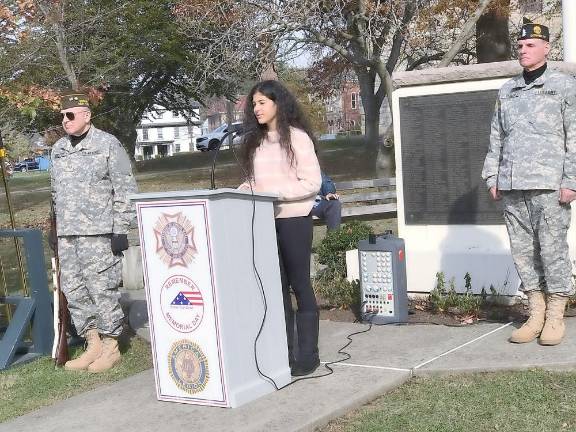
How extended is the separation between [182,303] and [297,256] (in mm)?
806

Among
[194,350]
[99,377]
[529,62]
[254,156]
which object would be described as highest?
[529,62]

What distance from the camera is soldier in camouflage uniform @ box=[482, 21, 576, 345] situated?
5.19 m

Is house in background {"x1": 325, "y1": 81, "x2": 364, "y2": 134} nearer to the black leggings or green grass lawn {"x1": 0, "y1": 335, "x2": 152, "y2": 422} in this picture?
green grass lawn {"x1": 0, "y1": 335, "x2": 152, "y2": 422}

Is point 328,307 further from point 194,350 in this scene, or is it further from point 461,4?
point 461,4

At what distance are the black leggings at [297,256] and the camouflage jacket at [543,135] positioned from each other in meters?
1.39

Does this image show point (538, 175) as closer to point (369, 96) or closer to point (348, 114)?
point (369, 96)

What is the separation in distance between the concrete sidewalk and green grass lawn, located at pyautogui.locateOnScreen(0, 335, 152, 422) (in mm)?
337

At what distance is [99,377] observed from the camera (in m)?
5.92

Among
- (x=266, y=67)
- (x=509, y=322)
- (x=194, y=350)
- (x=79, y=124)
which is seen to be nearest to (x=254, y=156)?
(x=194, y=350)

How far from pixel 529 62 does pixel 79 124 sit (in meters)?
3.12

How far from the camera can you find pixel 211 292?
4.42 meters

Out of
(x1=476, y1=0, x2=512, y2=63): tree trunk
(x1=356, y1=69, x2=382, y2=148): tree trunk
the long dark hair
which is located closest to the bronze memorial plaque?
the long dark hair

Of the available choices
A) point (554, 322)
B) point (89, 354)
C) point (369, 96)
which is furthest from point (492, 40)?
point (89, 354)

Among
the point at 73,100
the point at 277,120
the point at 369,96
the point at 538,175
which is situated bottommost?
the point at 538,175
